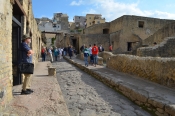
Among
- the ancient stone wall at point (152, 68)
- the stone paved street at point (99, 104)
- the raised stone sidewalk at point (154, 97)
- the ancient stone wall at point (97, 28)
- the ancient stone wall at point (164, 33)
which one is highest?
the ancient stone wall at point (97, 28)

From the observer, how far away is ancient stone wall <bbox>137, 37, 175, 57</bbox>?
942 cm

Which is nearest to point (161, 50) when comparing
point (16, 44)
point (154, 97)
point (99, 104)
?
point (154, 97)

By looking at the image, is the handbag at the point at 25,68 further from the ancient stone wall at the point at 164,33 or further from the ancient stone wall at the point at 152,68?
the ancient stone wall at the point at 164,33

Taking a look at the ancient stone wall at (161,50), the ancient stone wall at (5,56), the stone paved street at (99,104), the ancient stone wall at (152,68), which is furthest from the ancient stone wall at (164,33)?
the ancient stone wall at (5,56)

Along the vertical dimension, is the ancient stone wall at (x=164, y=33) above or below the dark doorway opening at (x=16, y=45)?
above

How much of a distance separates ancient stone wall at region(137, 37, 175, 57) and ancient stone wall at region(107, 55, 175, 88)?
1.56m

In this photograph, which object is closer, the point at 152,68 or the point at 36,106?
the point at 36,106

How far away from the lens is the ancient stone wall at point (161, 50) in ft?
30.9

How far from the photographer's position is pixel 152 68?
6.05m

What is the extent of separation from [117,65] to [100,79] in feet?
5.54

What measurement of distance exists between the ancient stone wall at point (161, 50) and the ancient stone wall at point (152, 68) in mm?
1563

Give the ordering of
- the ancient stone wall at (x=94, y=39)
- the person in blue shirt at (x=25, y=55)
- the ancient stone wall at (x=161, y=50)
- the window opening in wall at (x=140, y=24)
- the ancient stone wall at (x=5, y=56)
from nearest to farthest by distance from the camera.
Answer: the ancient stone wall at (x=5, y=56) < the person in blue shirt at (x=25, y=55) < the ancient stone wall at (x=161, y=50) < the window opening in wall at (x=140, y=24) < the ancient stone wall at (x=94, y=39)

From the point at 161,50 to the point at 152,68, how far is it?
14.1ft

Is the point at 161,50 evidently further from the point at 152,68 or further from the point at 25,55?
the point at 25,55
